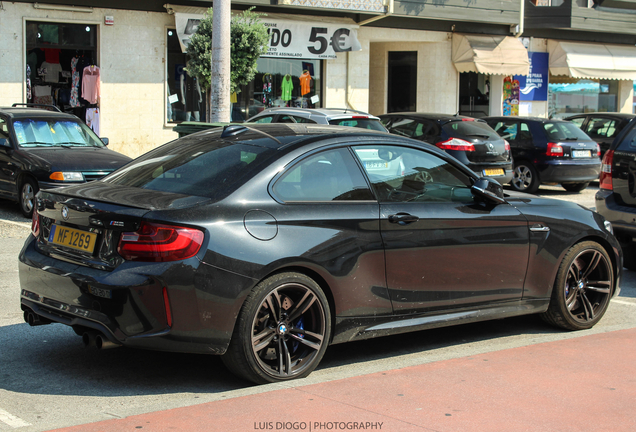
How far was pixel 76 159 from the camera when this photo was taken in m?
11.4

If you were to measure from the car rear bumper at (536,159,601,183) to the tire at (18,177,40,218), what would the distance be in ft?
32.4

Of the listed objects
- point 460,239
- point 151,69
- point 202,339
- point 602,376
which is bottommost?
point 602,376

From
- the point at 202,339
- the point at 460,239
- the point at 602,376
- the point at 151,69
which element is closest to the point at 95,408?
the point at 202,339

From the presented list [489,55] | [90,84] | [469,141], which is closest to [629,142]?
[469,141]

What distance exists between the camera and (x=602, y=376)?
4871 millimetres

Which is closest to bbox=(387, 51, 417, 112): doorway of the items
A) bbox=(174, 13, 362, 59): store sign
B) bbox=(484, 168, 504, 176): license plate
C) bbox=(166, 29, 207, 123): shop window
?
bbox=(174, 13, 362, 59): store sign

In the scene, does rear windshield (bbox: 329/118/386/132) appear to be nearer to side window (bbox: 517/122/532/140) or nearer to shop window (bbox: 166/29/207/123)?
side window (bbox: 517/122/532/140)

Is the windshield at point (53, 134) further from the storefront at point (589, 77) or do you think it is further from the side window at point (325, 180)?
the storefront at point (589, 77)

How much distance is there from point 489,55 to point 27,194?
16.5 metres

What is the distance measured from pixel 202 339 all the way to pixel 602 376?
2538 mm

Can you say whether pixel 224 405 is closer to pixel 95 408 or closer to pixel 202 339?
pixel 202 339

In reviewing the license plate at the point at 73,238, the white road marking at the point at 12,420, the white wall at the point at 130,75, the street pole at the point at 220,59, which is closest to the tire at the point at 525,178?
the street pole at the point at 220,59

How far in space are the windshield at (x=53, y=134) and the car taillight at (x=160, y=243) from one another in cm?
849

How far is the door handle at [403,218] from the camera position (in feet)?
16.2
